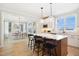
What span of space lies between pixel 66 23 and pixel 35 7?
0.77 metres

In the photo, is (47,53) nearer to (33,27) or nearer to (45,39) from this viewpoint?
(45,39)

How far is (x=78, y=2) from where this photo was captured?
211 cm

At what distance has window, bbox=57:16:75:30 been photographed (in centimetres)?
209

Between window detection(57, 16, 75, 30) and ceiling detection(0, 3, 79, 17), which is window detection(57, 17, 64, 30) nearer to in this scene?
window detection(57, 16, 75, 30)

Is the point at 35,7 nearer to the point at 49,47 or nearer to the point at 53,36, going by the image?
the point at 53,36

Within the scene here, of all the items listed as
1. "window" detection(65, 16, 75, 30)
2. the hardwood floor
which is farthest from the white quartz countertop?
the hardwood floor

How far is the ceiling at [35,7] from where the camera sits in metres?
2.10

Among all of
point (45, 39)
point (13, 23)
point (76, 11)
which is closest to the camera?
point (76, 11)

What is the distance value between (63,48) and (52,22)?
63 centimetres

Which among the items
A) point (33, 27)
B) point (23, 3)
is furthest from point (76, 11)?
point (23, 3)

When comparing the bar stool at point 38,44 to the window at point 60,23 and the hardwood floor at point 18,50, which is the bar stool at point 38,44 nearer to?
the hardwood floor at point 18,50

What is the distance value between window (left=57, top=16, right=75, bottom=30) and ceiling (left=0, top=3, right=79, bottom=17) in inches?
6.4

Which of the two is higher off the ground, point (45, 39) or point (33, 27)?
point (33, 27)

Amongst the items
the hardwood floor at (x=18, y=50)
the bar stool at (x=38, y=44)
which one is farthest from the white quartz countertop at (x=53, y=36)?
the hardwood floor at (x=18, y=50)
